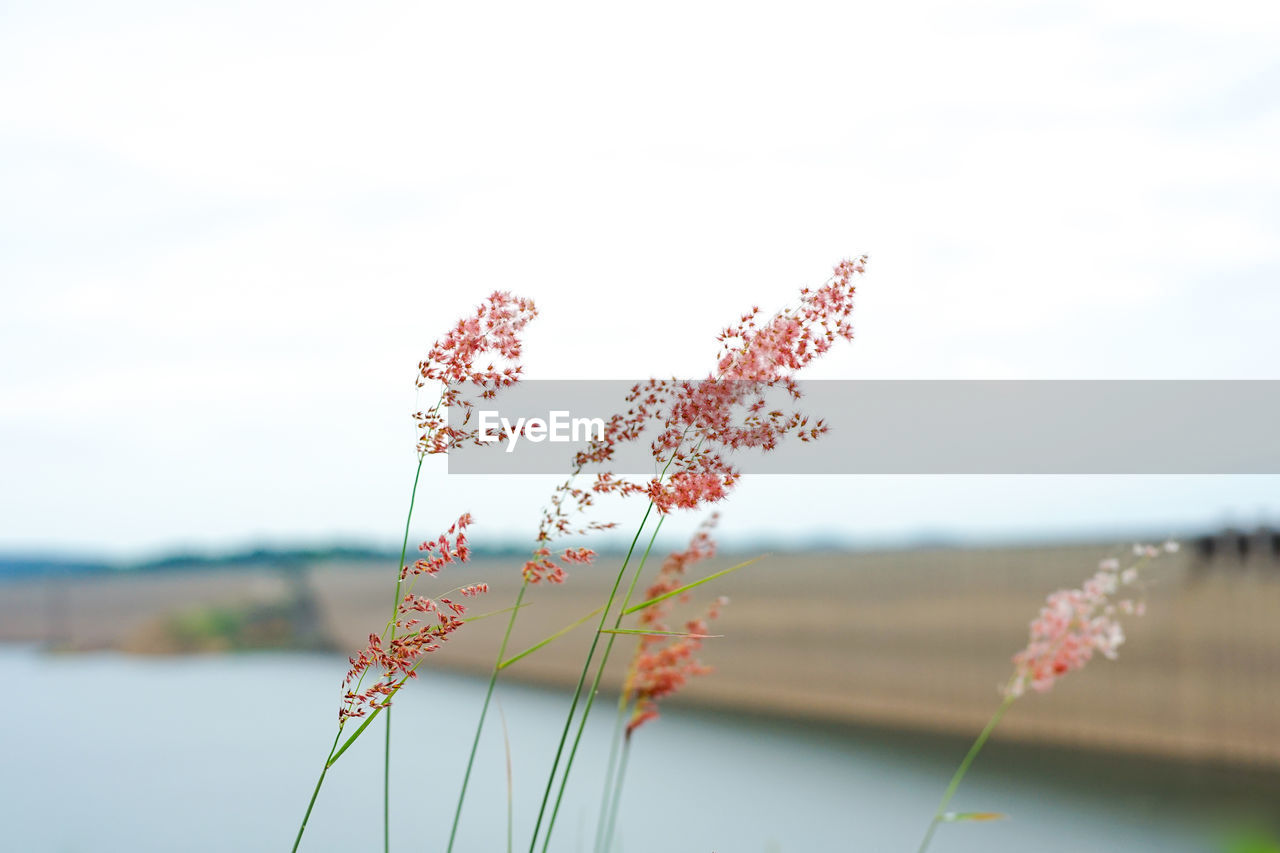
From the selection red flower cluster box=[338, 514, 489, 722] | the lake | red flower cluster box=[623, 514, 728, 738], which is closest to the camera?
red flower cluster box=[338, 514, 489, 722]

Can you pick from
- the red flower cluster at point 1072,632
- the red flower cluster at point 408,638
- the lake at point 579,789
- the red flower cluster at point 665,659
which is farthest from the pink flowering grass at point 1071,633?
the lake at point 579,789

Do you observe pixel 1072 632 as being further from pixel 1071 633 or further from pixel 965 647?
pixel 965 647

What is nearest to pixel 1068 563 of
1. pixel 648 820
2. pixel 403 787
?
pixel 648 820

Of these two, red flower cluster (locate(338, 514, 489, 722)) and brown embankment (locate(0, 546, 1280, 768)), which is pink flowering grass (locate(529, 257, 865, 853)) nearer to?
red flower cluster (locate(338, 514, 489, 722))

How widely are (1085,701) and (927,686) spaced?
85.7 inches

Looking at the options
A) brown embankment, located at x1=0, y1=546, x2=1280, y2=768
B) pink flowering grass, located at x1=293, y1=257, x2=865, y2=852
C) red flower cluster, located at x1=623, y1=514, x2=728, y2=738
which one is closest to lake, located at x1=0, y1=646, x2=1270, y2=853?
brown embankment, located at x1=0, y1=546, x2=1280, y2=768

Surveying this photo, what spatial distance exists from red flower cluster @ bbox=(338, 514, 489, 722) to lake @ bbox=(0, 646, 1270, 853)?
6.84 m

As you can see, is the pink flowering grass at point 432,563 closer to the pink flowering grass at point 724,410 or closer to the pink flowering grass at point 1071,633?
the pink flowering grass at point 724,410

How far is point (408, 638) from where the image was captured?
2.69 ft

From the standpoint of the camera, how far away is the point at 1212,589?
402 inches

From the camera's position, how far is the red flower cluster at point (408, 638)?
817 millimetres

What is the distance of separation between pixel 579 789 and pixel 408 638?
37.4 feet

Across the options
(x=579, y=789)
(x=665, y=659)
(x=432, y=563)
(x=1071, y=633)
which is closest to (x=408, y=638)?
(x=432, y=563)

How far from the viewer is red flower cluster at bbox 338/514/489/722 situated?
32.2 inches
